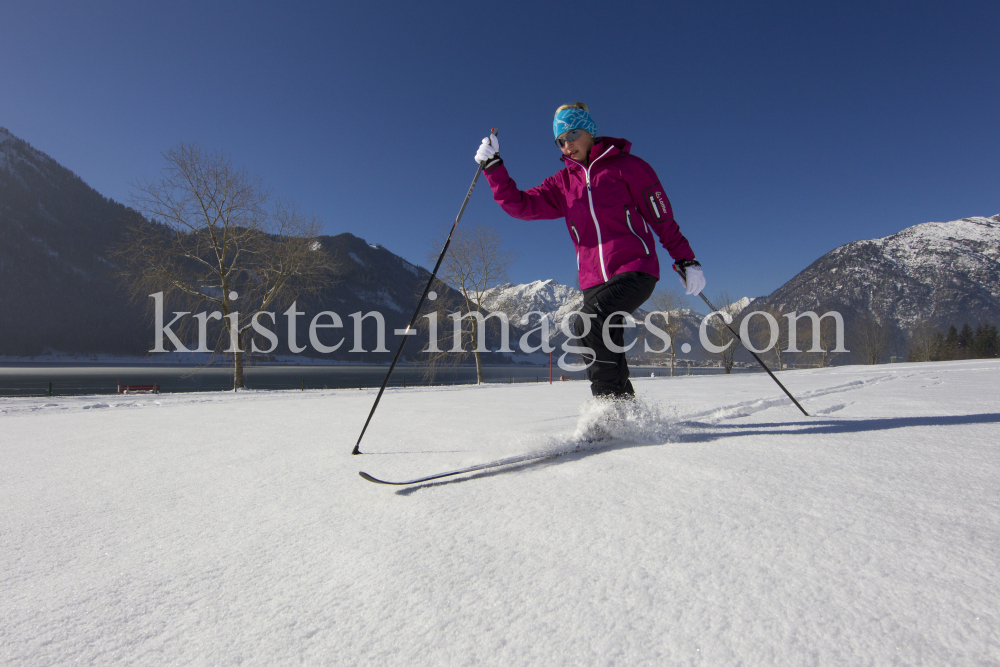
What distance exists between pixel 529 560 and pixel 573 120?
2.20 meters

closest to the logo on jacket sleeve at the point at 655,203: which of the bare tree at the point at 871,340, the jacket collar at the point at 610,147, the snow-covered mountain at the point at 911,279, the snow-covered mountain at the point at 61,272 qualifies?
the jacket collar at the point at 610,147

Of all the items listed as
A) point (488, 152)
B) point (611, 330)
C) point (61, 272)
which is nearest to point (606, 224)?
point (611, 330)

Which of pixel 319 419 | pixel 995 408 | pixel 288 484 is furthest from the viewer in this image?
pixel 319 419

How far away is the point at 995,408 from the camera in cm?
249

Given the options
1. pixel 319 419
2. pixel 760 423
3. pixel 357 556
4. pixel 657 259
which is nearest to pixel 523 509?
pixel 357 556

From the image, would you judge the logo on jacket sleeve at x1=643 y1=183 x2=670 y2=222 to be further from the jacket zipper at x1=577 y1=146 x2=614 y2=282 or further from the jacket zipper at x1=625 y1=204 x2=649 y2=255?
the jacket zipper at x1=577 y1=146 x2=614 y2=282

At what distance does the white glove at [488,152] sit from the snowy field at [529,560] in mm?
1725

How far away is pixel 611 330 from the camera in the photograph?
6.79 ft

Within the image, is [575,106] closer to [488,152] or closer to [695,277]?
[488,152]

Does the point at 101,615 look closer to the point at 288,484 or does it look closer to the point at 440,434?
the point at 288,484

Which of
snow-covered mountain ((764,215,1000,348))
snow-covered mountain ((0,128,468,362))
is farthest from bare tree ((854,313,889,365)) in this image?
snow-covered mountain ((764,215,1000,348))

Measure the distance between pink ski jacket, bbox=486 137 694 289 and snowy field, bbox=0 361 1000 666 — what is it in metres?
0.99

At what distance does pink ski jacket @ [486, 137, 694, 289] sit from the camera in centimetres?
211

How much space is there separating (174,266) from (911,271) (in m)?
196
